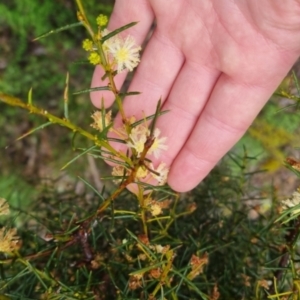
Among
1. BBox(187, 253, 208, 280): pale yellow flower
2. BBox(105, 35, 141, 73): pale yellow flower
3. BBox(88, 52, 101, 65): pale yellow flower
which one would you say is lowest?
BBox(187, 253, 208, 280): pale yellow flower

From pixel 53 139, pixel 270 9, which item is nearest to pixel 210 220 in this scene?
pixel 270 9

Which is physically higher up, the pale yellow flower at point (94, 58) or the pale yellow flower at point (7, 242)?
the pale yellow flower at point (94, 58)

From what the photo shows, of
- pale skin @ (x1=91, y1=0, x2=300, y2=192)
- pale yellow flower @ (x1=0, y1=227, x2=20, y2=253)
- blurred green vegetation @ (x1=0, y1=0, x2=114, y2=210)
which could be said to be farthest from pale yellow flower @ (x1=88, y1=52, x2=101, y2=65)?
blurred green vegetation @ (x1=0, y1=0, x2=114, y2=210)

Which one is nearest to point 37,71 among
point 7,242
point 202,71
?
point 202,71

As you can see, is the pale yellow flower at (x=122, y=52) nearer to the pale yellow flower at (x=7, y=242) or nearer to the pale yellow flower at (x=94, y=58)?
the pale yellow flower at (x=94, y=58)

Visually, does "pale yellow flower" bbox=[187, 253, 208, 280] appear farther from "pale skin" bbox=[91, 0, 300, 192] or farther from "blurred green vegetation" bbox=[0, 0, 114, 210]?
"blurred green vegetation" bbox=[0, 0, 114, 210]

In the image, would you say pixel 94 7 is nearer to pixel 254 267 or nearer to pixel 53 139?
pixel 53 139

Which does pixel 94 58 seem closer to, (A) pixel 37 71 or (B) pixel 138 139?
(B) pixel 138 139

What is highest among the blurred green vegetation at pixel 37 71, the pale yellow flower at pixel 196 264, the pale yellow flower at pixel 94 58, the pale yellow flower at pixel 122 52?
the pale yellow flower at pixel 94 58

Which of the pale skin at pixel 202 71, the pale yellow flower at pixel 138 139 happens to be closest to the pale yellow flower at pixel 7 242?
the pale yellow flower at pixel 138 139

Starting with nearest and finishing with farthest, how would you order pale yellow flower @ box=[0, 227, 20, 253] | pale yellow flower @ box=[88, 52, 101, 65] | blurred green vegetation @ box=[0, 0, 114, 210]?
pale yellow flower @ box=[88, 52, 101, 65] → pale yellow flower @ box=[0, 227, 20, 253] → blurred green vegetation @ box=[0, 0, 114, 210]
